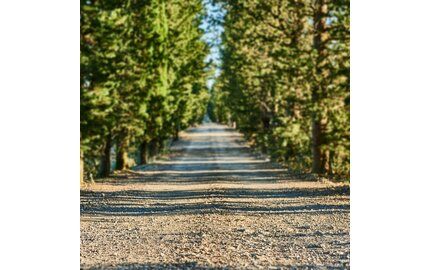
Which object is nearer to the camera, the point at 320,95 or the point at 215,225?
the point at 215,225

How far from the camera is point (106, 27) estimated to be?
1540 cm

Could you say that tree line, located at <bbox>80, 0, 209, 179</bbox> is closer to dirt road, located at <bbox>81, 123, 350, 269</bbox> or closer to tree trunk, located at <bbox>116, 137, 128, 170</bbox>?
tree trunk, located at <bbox>116, 137, 128, 170</bbox>

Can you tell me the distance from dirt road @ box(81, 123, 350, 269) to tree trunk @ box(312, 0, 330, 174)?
1.78 m

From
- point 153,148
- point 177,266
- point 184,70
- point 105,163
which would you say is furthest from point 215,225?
point 153,148

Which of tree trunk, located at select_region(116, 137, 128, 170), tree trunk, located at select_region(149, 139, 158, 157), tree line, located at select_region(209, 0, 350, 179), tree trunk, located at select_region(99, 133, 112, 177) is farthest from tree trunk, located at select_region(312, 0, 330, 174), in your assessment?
tree trunk, located at select_region(149, 139, 158, 157)

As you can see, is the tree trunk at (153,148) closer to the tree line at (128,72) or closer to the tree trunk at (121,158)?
the tree line at (128,72)

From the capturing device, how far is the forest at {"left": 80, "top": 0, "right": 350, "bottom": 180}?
15.6 metres

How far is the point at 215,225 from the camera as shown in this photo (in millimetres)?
10672

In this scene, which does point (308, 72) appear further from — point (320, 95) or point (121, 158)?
point (121, 158)

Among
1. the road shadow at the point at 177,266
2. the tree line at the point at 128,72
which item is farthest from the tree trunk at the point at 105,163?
the road shadow at the point at 177,266

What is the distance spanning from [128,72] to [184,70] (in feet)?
39.7

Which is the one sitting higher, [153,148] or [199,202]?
[153,148]
